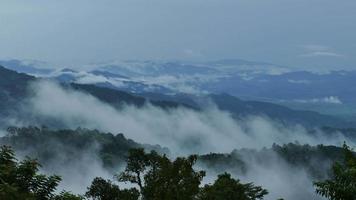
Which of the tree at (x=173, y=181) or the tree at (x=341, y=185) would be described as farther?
the tree at (x=173, y=181)

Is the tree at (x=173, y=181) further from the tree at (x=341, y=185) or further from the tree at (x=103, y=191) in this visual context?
the tree at (x=341, y=185)

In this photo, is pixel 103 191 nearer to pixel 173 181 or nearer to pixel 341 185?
pixel 173 181

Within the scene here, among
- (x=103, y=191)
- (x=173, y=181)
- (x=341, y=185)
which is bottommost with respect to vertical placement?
(x=341, y=185)

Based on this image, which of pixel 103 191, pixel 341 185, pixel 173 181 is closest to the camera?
pixel 341 185

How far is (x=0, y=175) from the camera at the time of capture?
2177 cm

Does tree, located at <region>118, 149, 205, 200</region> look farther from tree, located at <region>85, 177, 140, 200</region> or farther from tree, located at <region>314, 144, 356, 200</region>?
tree, located at <region>314, 144, 356, 200</region>

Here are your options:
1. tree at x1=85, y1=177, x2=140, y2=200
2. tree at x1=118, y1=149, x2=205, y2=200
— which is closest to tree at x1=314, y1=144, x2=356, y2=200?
tree at x1=118, y1=149, x2=205, y2=200

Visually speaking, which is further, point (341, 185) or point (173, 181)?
point (173, 181)

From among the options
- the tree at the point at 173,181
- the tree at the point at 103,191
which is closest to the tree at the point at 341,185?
the tree at the point at 173,181

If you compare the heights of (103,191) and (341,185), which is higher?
(103,191)

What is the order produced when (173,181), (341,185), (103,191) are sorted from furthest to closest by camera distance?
(103,191)
(173,181)
(341,185)

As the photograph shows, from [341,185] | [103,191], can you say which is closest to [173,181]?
[103,191]

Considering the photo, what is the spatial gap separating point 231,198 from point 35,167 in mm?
33804

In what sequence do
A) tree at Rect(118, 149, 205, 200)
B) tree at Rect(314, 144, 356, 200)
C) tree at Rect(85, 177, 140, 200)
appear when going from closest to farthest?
tree at Rect(314, 144, 356, 200) < tree at Rect(118, 149, 205, 200) < tree at Rect(85, 177, 140, 200)
